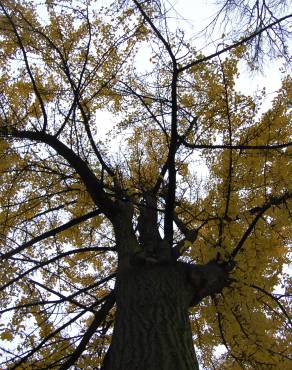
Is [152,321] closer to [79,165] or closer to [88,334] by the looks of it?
[88,334]

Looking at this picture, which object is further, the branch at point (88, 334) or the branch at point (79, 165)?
the branch at point (79, 165)

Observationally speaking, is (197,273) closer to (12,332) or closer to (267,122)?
(267,122)

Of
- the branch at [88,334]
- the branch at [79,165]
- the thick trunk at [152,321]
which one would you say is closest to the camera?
the thick trunk at [152,321]

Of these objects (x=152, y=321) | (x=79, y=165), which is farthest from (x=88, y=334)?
(x=79, y=165)

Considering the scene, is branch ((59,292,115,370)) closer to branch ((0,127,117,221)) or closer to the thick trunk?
the thick trunk

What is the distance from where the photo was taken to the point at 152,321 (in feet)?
9.09

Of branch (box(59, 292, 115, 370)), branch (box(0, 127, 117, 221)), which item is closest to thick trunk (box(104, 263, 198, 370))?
branch (box(59, 292, 115, 370))

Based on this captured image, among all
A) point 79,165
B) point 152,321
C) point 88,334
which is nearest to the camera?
point 152,321

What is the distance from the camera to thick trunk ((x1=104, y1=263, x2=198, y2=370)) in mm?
2506

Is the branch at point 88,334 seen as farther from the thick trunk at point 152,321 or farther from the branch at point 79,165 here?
the branch at point 79,165

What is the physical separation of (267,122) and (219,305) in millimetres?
1864

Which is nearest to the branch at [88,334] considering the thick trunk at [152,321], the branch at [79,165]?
the thick trunk at [152,321]

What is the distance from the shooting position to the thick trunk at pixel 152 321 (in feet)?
8.22

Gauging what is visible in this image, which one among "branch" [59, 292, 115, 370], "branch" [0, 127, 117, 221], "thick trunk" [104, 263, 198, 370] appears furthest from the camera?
"branch" [0, 127, 117, 221]
